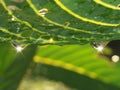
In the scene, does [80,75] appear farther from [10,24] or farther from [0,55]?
[10,24]

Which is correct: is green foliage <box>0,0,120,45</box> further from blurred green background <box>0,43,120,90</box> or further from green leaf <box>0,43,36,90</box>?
blurred green background <box>0,43,120,90</box>

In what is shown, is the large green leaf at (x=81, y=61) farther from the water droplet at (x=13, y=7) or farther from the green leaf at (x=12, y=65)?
the water droplet at (x=13, y=7)

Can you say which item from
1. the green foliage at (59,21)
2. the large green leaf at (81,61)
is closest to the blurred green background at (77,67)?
the large green leaf at (81,61)

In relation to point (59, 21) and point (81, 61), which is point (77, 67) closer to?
point (81, 61)

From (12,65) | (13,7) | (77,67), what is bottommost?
(13,7)

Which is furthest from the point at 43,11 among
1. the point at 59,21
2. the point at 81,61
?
the point at 81,61

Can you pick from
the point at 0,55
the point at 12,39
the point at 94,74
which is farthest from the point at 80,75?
the point at 12,39
